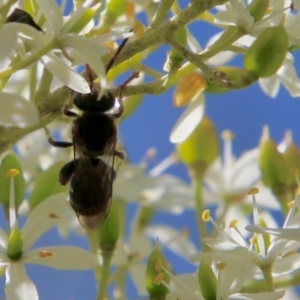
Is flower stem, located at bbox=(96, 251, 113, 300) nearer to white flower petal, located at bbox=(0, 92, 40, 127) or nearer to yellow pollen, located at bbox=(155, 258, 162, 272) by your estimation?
yellow pollen, located at bbox=(155, 258, 162, 272)

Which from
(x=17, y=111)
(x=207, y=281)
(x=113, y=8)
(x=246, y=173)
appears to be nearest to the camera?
(x=17, y=111)

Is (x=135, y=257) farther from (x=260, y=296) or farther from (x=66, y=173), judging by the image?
(x=260, y=296)

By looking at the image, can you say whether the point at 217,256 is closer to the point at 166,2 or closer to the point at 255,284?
the point at 255,284

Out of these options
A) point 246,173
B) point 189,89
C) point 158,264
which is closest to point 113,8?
A: point 189,89

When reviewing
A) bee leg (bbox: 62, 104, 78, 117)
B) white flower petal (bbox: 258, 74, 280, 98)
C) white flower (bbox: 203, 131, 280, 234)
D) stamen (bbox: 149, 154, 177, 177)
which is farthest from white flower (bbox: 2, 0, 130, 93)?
stamen (bbox: 149, 154, 177, 177)

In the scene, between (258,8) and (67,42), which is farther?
(258,8)

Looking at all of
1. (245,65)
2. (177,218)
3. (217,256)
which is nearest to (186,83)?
(245,65)
